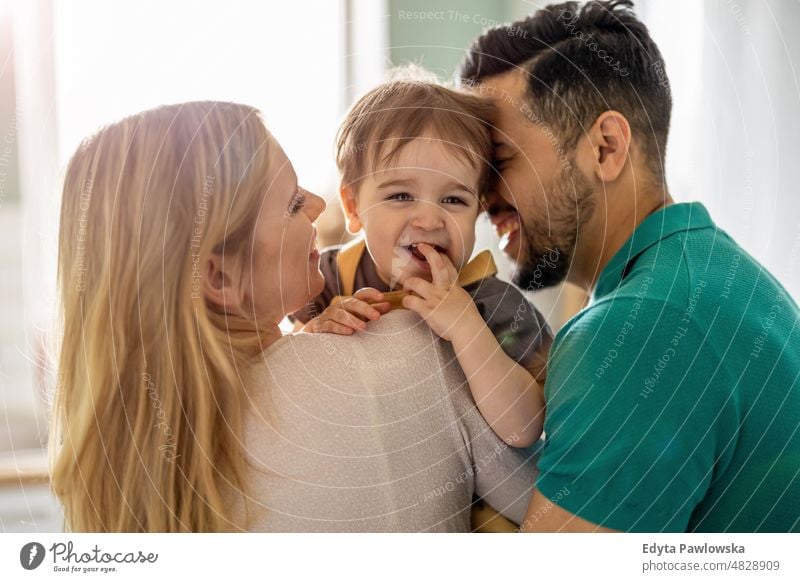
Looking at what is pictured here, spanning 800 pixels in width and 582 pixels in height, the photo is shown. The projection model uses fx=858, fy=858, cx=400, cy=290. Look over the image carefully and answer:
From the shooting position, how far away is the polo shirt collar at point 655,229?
2.46 feet

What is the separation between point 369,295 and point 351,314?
0.04 metres

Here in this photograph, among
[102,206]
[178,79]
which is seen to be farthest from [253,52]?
[102,206]

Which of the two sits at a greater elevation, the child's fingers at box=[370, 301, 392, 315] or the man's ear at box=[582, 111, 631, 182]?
the man's ear at box=[582, 111, 631, 182]

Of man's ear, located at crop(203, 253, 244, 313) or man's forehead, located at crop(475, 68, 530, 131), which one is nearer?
man's ear, located at crop(203, 253, 244, 313)

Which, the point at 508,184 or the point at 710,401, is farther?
the point at 508,184

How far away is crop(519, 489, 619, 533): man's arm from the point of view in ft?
2.24

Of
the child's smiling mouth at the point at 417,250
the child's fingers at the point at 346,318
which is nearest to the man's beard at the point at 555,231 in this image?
the child's smiling mouth at the point at 417,250

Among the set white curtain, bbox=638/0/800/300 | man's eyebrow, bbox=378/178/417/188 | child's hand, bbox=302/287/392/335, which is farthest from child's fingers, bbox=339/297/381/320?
white curtain, bbox=638/0/800/300

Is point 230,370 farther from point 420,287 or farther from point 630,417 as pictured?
point 630,417

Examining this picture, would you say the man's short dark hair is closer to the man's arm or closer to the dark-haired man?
the dark-haired man

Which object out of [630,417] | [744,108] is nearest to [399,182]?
[630,417]

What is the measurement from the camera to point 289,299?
726mm
